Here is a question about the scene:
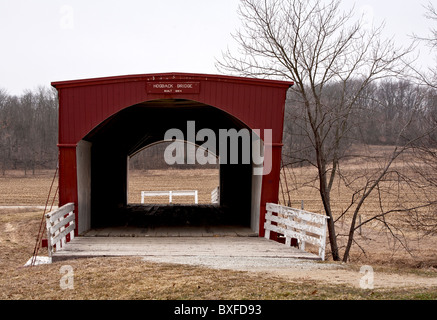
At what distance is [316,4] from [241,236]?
6246 mm

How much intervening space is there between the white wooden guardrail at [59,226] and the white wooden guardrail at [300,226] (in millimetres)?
4360

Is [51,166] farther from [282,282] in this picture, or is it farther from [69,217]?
[282,282]

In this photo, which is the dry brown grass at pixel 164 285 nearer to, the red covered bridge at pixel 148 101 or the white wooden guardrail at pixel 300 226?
the white wooden guardrail at pixel 300 226

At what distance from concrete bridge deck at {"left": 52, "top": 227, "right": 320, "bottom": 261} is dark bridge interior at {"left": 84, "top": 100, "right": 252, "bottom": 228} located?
5.30 feet

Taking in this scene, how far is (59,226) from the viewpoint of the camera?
31.0 feet

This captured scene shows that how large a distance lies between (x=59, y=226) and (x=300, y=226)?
15.4ft

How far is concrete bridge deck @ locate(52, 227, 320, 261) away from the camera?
895cm

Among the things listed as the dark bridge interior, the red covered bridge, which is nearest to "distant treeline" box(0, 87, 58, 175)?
the dark bridge interior

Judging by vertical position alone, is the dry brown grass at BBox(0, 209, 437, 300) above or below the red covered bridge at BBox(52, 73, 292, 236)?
below

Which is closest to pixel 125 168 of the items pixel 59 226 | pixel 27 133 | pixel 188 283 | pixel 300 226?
pixel 59 226

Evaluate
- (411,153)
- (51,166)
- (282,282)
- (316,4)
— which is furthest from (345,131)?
(51,166)

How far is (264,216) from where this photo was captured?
37.1 ft

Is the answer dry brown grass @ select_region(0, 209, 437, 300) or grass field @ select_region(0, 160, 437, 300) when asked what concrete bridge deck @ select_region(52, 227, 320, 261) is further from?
dry brown grass @ select_region(0, 209, 437, 300)

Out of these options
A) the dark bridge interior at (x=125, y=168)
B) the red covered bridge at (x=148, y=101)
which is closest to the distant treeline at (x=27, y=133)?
the dark bridge interior at (x=125, y=168)
